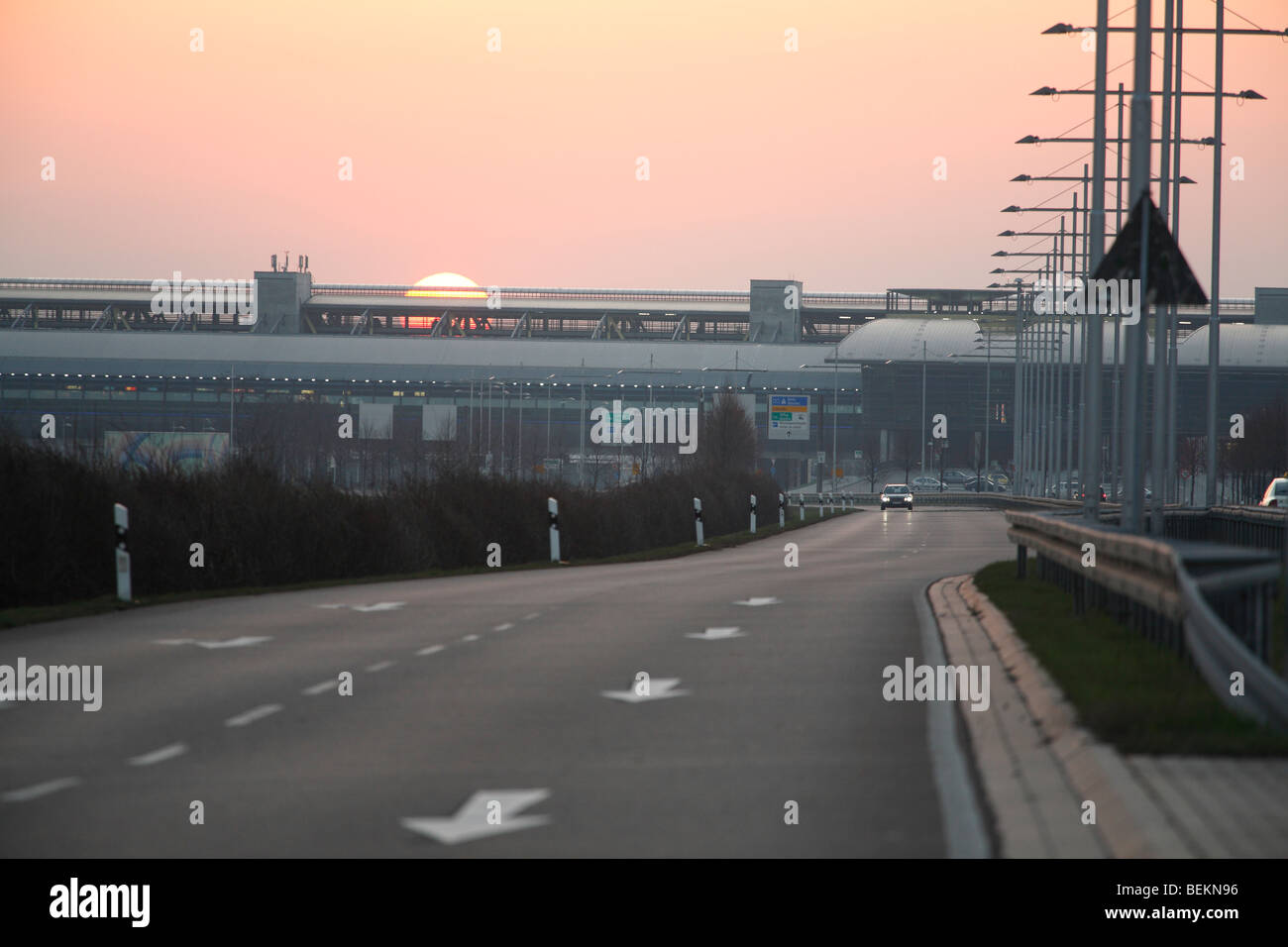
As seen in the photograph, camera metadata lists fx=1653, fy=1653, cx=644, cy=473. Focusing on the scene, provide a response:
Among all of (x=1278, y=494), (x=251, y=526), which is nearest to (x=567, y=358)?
(x=1278, y=494)

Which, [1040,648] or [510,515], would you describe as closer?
[1040,648]

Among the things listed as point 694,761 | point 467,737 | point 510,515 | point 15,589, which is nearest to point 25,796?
point 467,737

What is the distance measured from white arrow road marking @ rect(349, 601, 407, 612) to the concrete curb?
8.59 meters

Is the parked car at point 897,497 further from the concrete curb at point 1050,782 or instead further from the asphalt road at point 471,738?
the concrete curb at point 1050,782

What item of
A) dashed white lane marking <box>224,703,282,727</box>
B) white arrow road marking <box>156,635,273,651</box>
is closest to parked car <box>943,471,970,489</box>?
white arrow road marking <box>156,635,273,651</box>

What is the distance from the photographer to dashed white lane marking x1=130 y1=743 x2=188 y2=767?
8.85 m

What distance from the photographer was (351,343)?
12225 centimetres

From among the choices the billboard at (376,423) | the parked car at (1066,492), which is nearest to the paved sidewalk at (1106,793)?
the parked car at (1066,492)

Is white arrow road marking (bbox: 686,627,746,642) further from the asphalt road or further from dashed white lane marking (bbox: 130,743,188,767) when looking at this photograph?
dashed white lane marking (bbox: 130,743,188,767)

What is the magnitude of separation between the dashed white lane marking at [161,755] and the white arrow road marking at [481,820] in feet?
6.59

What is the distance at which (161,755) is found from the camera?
29.8 ft
